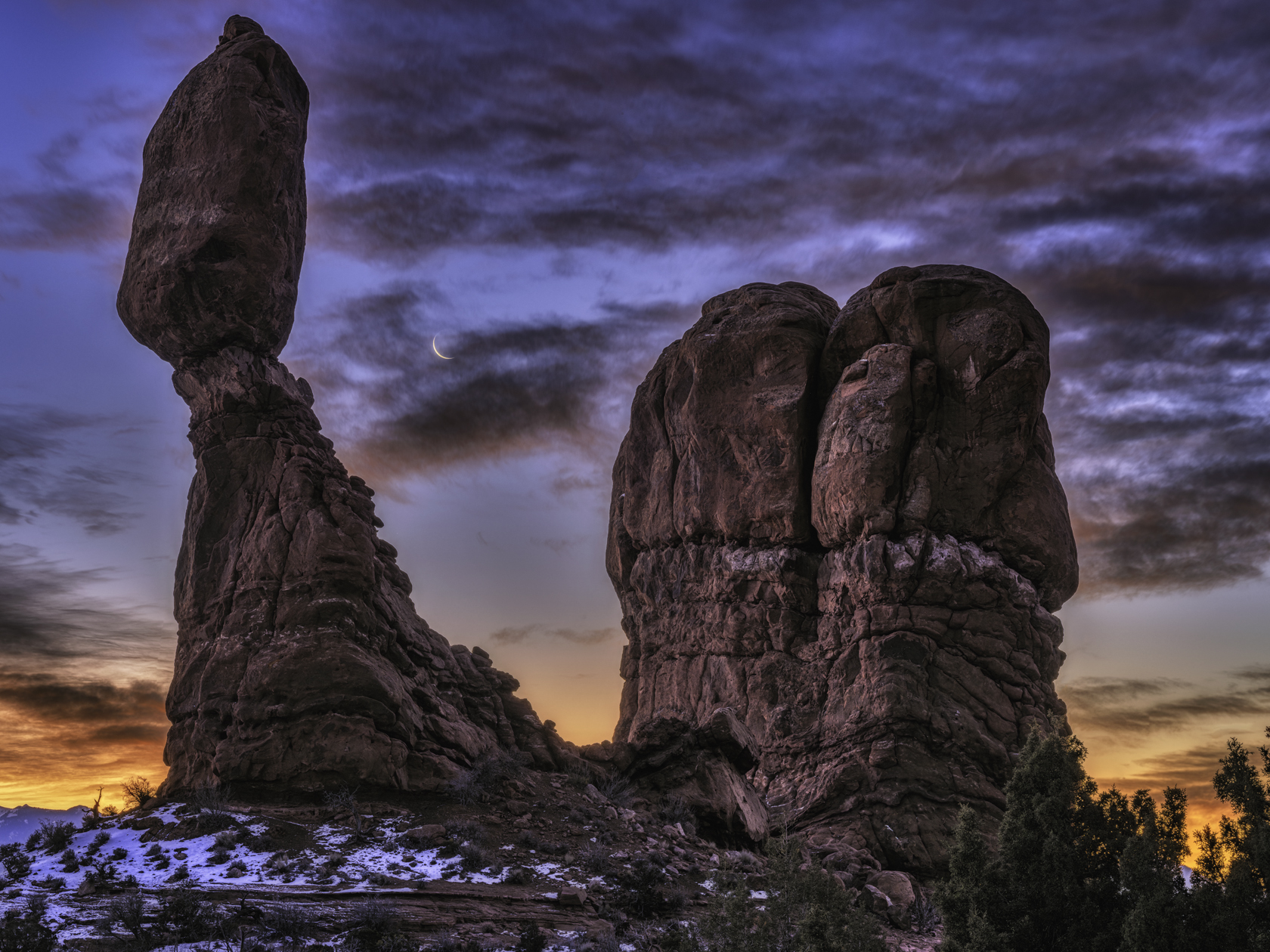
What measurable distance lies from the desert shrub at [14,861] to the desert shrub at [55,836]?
0.42 meters

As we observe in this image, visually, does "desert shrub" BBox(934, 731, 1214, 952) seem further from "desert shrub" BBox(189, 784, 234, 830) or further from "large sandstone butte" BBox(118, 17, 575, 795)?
"desert shrub" BBox(189, 784, 234, 830)

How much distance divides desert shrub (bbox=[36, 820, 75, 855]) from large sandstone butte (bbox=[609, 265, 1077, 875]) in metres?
14.9

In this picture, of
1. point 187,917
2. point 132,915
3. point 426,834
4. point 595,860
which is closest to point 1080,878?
point 595,860

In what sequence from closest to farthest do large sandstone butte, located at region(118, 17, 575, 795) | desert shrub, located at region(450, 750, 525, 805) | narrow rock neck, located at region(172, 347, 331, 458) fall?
desert shrub, located at region(450, 750, 525, 805) < large sandstone butte, located at region(118, 17, 575, 795) < narrow rock neck, located at region(172, 347, 331, 458)

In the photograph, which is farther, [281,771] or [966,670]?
[966,670]

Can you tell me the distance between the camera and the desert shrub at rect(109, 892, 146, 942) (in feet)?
58.0

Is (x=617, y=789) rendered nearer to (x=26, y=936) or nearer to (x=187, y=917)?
(x=187, y=917)

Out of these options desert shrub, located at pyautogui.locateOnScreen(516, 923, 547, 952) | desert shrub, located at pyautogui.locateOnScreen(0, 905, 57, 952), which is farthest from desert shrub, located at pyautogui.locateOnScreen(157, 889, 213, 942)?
desert shrub, located at pyautogui.locateOnScreen(516, 923, 547, 952)

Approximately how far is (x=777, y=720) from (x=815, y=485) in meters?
9.15

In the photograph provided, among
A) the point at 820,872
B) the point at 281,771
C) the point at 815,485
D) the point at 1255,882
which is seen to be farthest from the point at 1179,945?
the point at 815,485

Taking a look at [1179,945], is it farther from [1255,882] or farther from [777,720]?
[777,720]

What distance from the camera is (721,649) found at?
4188cm

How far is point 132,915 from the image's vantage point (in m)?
18.0

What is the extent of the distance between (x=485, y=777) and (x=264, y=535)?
9.62 metres
